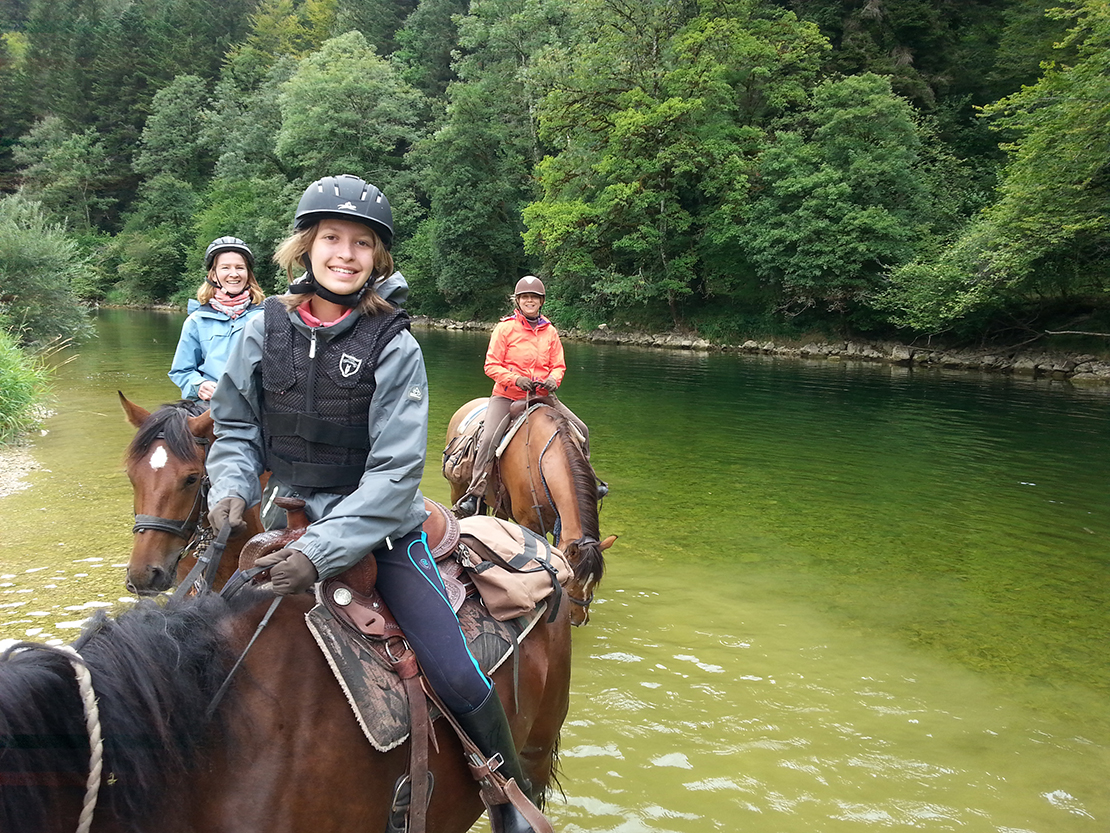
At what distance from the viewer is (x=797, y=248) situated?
27.9 m

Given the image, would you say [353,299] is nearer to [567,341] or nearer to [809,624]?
[809,624]

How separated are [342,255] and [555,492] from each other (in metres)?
3.53

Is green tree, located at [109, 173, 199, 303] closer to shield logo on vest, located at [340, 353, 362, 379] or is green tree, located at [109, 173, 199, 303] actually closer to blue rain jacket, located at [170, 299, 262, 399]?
blue rain jacket, located at [170, 299, 262, 399]

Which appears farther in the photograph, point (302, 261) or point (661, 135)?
point (661, 135)

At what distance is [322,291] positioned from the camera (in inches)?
89.2

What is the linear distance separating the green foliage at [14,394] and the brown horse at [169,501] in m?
9.00

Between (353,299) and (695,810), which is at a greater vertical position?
(353,299)

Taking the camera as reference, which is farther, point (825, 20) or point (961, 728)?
point (825, 20)

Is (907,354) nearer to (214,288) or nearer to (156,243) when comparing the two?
(214,288)

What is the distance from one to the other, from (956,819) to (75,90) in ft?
263

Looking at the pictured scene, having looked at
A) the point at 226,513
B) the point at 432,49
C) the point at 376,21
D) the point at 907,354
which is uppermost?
the point at 376,21

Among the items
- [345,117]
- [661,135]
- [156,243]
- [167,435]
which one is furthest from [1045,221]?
[156,243]

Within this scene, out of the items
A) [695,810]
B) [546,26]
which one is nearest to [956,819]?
[695,810]

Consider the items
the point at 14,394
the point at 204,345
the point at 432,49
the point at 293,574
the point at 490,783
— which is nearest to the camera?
the point at 293,574
